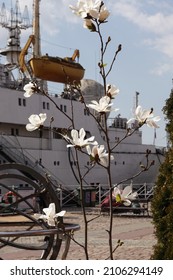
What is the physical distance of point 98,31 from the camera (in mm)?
2971

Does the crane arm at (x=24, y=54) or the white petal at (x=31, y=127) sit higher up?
the crane arm at (x=24, y=54)

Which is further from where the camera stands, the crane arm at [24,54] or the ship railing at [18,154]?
the crane arm at [24,54]

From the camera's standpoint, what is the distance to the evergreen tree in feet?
14.8

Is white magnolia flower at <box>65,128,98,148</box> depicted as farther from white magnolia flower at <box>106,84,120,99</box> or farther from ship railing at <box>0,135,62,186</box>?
ship railing at <box>0,135,62,186</box>

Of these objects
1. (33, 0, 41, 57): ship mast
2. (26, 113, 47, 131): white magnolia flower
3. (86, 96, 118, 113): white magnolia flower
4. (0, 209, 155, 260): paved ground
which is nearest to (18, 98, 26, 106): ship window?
(33, 0, 41, 57): ship mast

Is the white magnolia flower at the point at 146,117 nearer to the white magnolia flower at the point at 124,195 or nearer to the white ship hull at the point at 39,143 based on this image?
the white magnolia flower at the point at 124,195

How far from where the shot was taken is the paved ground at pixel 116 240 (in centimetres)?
905

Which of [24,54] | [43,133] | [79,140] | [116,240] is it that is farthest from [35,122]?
[24,54]

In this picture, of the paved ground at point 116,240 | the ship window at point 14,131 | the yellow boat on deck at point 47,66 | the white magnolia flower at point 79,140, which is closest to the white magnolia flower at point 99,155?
the white magnolia flower at point 79,140

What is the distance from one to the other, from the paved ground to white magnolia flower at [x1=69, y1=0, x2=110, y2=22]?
565cm

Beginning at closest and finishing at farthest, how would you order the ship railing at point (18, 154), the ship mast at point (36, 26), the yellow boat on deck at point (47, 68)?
1. the ship railing at point (18, 154)
2. the yellow boat on deck at point (47, 68)
3. the ship mast at point (36, 26)

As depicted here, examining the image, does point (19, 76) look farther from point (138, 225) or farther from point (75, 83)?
point (75, 83)

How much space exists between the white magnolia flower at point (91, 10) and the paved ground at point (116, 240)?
5.65 meters
